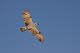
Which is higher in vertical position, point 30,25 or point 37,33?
point 30,25

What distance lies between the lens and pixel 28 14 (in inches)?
2206

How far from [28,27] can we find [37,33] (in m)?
4.14

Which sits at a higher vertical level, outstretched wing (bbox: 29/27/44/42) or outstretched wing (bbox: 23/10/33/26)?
outstretched wing (bbox: 23/10/33/26)

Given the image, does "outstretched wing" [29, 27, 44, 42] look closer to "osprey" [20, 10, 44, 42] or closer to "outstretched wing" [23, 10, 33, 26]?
"osprey" [20, 10, 44, 42]

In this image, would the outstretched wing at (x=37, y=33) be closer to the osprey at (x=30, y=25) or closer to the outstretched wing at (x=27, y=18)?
the osprey at (x=30, y=25)

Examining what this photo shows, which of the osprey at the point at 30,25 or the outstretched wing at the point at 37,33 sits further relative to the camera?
the outstretched wing at the point at 37,33

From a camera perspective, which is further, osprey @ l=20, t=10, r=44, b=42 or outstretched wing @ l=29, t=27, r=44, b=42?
outstretched wing @ l=29, t=27, r=44, b=42

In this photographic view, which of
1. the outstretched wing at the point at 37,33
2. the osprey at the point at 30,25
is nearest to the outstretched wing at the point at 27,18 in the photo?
the osprey at the point at 30,25

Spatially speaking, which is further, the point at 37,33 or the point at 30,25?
the point at 37,33

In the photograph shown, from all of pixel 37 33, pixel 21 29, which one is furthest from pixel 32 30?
pixel 21 29

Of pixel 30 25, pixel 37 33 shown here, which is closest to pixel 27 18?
pixel 30 25

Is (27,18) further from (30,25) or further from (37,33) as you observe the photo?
(37,33)

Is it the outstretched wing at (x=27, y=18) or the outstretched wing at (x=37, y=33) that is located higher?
the outstretched wing at (x=27, y=18)

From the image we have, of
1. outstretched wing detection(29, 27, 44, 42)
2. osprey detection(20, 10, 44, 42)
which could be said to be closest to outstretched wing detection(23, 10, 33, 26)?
osprey detection(20, 10, 44, 42)
